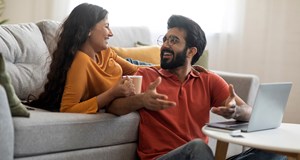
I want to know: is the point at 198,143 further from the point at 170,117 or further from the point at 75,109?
the point at 75,109

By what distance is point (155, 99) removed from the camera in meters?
2.11

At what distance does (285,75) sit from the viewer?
4195 millimetres

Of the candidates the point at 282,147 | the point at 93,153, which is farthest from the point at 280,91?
the point at 93,153

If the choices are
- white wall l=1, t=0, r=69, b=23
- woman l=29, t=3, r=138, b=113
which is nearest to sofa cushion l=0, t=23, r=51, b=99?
woman l=29, t=3, r=138, b=113

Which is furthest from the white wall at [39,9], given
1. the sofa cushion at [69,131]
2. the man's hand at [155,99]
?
the man's hand at [155,99]

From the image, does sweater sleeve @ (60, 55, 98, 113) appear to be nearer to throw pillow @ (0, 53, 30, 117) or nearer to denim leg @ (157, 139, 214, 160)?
throw pillow @ (0, 53, 30, 117)

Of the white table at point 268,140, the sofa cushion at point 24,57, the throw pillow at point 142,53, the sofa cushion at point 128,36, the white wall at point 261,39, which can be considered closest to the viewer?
the white table at point 268,140

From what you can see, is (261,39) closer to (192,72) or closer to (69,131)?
(192,72)

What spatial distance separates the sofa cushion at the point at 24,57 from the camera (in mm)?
2641

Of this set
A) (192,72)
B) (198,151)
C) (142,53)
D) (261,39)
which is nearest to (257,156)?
(198,151)

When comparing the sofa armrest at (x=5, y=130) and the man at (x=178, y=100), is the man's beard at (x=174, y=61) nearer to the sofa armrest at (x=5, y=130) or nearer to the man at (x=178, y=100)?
the man at (x=178, y=100)

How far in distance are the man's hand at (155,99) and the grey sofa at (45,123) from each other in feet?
0.72

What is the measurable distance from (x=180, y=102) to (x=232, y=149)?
1.04 m

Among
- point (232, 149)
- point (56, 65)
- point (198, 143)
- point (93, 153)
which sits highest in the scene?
point (56, 65)
